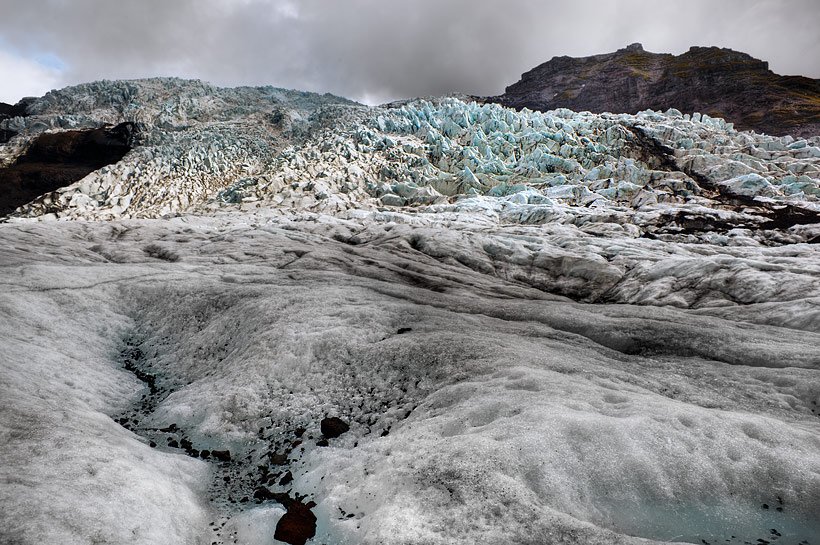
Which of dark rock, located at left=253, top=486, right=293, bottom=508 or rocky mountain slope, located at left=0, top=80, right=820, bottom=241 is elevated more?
rocky mountain slope, located at left=0, top=80, right=820, bottom=241

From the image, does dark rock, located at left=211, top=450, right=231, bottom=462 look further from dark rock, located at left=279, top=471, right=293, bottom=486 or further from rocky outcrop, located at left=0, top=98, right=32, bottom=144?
rocky outcrop, located at left=0, top=98, right=32, bottom=144

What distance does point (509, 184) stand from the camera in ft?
215

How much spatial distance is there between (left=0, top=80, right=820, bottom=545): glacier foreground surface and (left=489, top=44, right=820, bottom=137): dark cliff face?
11099 centimetres

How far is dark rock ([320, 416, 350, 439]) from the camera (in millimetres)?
10852

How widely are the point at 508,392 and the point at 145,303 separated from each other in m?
18.0

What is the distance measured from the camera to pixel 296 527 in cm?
782

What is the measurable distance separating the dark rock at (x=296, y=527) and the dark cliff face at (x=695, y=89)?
14495 centimetres

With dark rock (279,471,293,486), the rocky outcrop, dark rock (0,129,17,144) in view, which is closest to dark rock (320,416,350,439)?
dark rock (279,471,293,486)

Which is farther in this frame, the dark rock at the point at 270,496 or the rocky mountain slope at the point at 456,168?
the rocky mountain slope at the point at 456,168

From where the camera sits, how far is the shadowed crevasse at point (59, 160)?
6594cm

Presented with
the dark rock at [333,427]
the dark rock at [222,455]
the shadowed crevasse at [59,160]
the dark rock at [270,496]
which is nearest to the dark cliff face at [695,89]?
the dark rock at [333,427]

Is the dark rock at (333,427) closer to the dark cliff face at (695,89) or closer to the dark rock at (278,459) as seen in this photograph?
the dark rock at (278,459)

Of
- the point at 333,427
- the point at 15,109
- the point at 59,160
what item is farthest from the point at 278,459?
the point at 15,109

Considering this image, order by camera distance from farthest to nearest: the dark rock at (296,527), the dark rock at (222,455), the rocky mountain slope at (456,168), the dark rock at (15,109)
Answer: the dark rock at (15,109)
the rocky mountain slope at (456,168)
the dark rock at (222,455)
the dark rock at (296,527)
